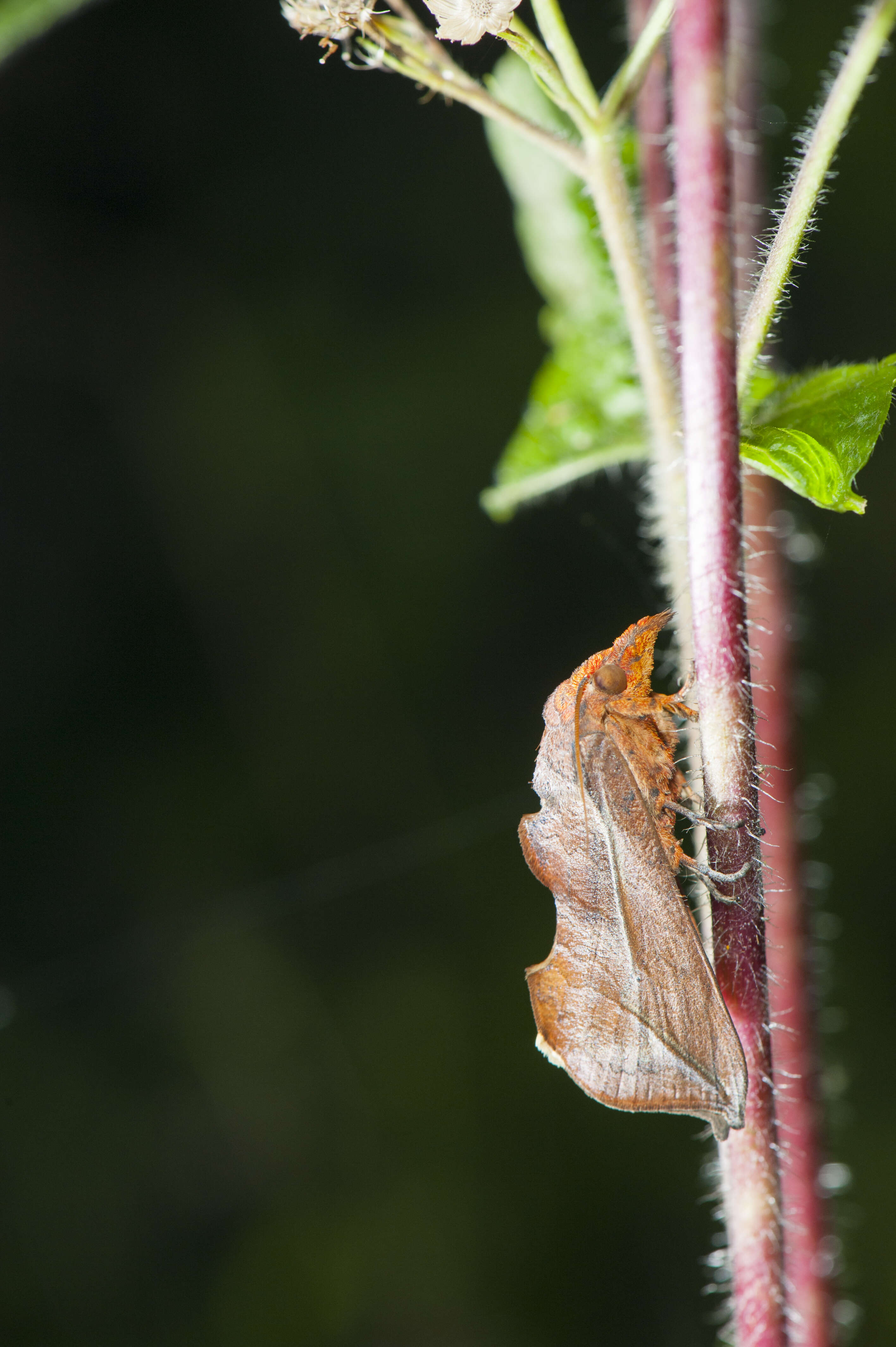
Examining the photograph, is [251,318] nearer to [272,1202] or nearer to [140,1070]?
[140,1070]

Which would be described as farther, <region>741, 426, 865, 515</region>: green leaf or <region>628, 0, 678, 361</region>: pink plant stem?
<region>628, 0, 678, 361</region>: pink plant stem

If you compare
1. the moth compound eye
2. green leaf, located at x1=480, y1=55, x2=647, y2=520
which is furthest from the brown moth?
green leaf, located at x1=480, y1=55, x2=647, y2=520

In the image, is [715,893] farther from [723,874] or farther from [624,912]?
[624,912]

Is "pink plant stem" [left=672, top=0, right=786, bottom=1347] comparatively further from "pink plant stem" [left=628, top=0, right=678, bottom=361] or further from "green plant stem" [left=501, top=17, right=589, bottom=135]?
"pink plant stem" [left=628, top=0, right=678, bottom=361]

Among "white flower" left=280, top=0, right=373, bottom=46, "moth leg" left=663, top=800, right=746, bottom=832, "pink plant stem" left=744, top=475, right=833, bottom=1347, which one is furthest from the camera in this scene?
"pink plant stem" left=744, top=475, right=833, bottom=1347

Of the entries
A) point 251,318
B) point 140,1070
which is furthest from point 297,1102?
point 251,318

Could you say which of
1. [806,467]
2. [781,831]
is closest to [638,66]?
[806,467]

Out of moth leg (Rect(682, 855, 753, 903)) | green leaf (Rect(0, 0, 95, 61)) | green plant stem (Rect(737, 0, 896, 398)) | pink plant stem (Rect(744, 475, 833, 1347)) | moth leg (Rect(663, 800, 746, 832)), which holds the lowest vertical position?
pink plant stem (Rect(744, 475, 833, 1347))
